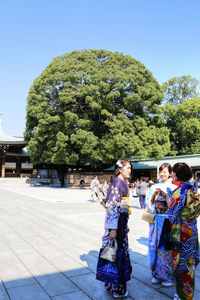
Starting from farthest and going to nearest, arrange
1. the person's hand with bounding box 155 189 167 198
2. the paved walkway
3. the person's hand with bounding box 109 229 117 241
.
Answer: the person's hand with bounding box 155 189 167 198 < the paved walkway < the person's hand with bounding box 109 229 117 241

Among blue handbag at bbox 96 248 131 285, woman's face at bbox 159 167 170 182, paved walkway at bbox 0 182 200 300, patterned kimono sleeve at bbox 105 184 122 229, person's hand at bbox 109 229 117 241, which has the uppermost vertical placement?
woman's face at bbox 159 167 170 182

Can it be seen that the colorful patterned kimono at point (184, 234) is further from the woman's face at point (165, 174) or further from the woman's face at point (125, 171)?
the woman's face at point (165, 174)

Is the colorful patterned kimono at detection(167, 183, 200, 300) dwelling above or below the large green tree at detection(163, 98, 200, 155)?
below

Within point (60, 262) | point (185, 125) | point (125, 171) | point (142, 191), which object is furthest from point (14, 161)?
point (125, 171)

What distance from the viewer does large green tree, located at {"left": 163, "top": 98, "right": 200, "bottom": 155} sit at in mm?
33156

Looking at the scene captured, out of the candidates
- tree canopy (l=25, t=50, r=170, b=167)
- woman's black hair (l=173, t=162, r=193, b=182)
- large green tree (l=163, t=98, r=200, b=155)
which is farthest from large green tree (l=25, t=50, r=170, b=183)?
woman's black hair (l=173, t=162, r=193, b=182)

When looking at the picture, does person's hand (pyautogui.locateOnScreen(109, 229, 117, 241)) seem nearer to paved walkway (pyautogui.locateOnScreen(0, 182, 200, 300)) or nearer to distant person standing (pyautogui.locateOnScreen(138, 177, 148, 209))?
paved walkway (pyautogui.locateOnScreen(0, 182, 200, 300))

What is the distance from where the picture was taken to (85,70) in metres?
22.3

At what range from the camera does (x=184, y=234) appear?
276 centimetres

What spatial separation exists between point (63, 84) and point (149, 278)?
21025mm

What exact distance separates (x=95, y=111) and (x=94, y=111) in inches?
5.3

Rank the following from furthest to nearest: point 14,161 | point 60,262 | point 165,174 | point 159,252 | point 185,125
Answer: point 14,161, point 185,125, point 60,262, point 165,174, point 159,252

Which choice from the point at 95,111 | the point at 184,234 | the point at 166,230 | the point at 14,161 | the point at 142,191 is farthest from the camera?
the point at 14,161

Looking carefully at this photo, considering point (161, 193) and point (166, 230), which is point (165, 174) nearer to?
point (161, 193)
